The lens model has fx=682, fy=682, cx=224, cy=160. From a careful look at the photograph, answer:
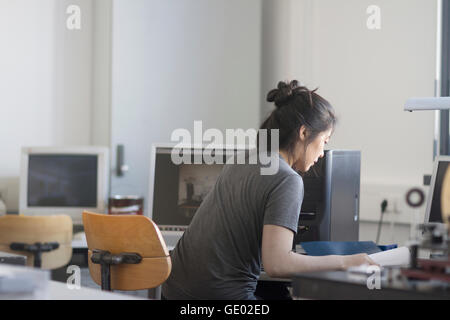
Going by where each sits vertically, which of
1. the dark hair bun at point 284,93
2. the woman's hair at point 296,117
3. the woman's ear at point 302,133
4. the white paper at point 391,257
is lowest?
the white paper at point 391,257

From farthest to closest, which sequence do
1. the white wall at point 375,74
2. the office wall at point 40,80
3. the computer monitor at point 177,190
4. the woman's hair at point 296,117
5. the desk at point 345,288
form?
the office wall at point 40,80, the white wall at point 375,74, the computer monitor at point 177,190, the woman's hair at point 296,117, the desk at point 345,288

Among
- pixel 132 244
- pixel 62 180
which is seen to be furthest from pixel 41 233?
pixel 132 244

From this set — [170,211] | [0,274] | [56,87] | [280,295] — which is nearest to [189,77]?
[56,87]

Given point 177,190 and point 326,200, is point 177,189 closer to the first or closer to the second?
point 177,190

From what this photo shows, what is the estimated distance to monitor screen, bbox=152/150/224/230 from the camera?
119 inches

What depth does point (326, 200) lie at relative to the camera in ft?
8.26

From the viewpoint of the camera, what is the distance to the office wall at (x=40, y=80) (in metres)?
4.21

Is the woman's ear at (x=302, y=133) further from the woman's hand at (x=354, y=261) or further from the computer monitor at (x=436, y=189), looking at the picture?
the computer monitor at (x=436, y=189)

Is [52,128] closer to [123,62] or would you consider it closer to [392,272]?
[123,62]

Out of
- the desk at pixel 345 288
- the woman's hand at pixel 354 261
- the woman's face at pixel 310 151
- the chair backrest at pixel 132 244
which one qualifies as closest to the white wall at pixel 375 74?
the chair backrest at pixel 132 244

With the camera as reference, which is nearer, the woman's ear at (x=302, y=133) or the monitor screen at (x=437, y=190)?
the woman's ear at (x=302, y=133)

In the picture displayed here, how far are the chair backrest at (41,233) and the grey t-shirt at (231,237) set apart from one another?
4.88ft

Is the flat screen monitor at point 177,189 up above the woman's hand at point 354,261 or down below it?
above

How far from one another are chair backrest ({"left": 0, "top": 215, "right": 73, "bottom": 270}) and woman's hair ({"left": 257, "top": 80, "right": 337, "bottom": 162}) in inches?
64.2
